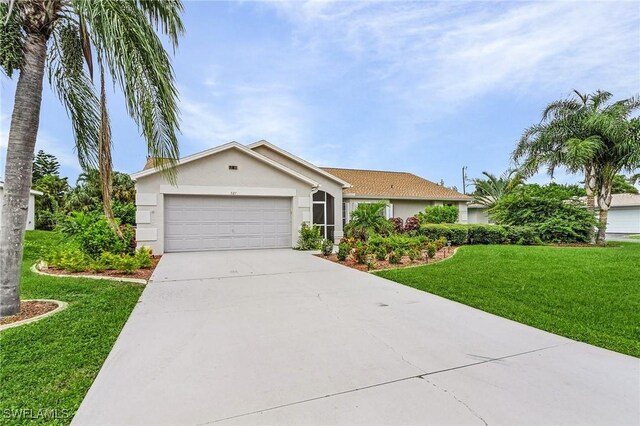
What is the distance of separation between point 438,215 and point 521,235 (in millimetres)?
4033

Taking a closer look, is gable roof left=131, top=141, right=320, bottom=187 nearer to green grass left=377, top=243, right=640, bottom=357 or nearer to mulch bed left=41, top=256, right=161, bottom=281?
mulch bed left=41, top=256, right=161, bottom=281

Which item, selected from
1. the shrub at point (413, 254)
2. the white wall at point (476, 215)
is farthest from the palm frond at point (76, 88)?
the white wall at point (476, 215)

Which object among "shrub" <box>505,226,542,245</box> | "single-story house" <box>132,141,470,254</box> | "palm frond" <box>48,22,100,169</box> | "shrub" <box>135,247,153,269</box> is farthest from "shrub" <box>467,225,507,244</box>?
"palm frond" <box>48,22,100,169</box>

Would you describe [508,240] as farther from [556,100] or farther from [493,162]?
[493,162]

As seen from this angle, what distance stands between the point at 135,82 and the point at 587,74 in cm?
1802

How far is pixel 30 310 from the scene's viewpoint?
17.3 ft

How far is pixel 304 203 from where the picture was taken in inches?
562

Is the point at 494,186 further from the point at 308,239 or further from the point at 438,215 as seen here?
the point at 308,239

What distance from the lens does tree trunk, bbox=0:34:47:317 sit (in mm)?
4887

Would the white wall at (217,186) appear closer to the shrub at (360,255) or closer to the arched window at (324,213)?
the arched window at (324,213)

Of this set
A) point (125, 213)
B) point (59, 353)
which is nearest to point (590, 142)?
point (59, 353)

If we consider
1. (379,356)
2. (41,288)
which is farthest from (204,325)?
(41,288)

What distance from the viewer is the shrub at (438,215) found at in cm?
1783

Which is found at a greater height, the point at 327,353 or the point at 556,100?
the point at 556,100
